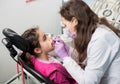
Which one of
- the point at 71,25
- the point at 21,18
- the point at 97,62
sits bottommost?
the point at 21,18

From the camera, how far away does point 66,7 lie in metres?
A: 1.40

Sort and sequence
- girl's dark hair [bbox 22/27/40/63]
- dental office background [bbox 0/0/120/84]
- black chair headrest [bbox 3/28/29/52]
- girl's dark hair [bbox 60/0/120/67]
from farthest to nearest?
1. dental office background [bbox 0/0/120/84]
2. girl's dark hair [bbox 22/27/40/63]
3. girl's dark hair [bbox 60/0/120/67]
4. black chair headrest [bbox 3/28/29/52]

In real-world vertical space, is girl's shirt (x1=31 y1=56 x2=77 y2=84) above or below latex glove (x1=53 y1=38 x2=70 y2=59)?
below

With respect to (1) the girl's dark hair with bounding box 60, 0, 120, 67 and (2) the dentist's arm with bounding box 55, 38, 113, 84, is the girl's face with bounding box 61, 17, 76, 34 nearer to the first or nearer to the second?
(1) the girl's dark hair with bounding box 60, 0, 120, 67

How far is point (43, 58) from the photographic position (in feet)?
5.16

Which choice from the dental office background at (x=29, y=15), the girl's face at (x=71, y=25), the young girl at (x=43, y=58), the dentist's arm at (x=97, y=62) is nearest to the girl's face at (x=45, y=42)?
the young girl at (x=43, y=58)

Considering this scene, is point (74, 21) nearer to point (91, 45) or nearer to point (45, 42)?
point (91, 45)

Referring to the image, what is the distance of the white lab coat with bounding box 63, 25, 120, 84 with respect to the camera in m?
1.27

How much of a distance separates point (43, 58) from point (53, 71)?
0.62 ft

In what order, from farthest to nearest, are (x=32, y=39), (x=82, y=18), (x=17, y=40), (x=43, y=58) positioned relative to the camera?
(x=43, y=58)
(x=32, y=39)
(x=82, y=18)
(x=17, y=40)

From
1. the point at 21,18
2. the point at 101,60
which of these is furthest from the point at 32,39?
the point at 21,18

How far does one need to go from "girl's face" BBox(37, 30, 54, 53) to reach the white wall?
0.82 m

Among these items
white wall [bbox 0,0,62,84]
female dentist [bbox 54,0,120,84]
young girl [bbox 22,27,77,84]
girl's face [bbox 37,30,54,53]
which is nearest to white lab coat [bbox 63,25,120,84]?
female dentist [bbox 54,0,120,84]

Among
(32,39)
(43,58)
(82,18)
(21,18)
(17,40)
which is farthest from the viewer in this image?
(21,18)
